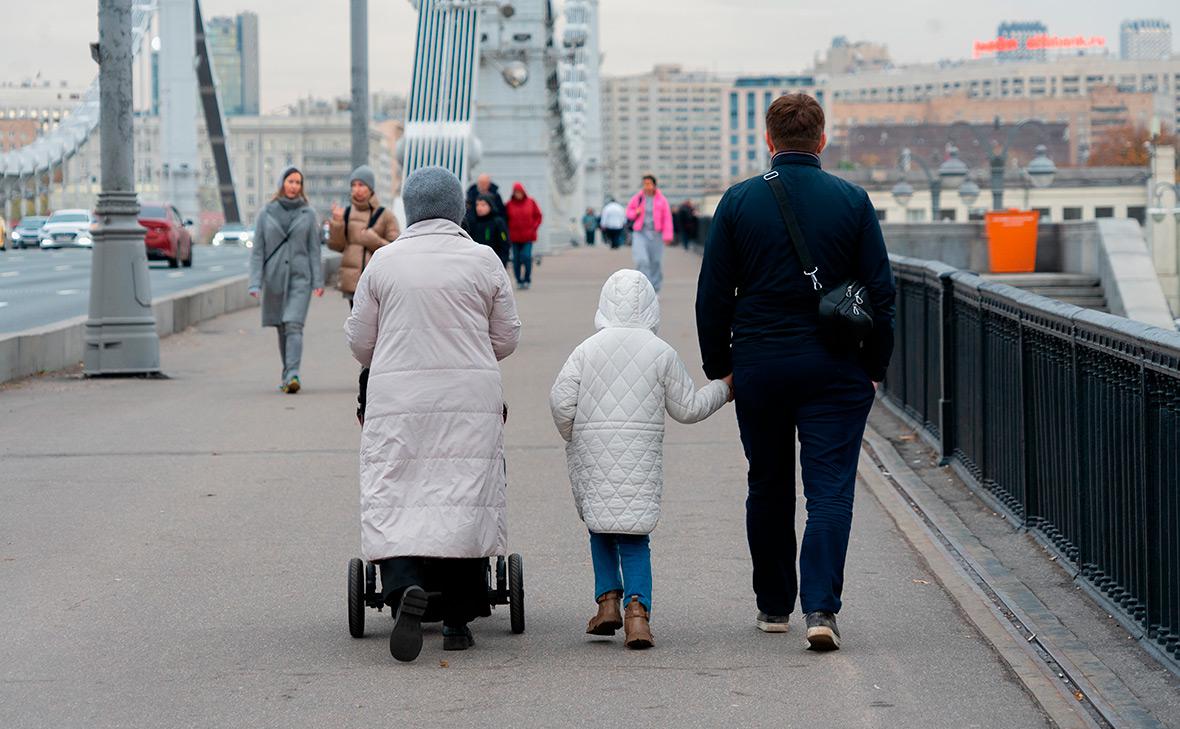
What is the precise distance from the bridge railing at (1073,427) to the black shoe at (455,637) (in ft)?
6.91

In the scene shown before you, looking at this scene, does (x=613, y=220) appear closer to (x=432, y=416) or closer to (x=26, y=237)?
(x=26, y=237)

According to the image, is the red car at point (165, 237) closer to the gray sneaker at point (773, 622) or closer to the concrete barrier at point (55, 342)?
the concrete barrier at point (55, 342)

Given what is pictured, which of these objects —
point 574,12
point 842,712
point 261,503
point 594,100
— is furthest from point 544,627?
point 594,100

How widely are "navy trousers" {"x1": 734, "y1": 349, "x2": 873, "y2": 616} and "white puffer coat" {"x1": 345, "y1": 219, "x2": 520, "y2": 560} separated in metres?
0.80

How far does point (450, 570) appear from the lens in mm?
6207

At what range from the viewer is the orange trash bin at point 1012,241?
30.7 m

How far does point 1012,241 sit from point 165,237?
2315 cm

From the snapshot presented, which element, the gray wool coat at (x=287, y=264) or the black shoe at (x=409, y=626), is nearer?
the black shoe at (x=409, y=626)

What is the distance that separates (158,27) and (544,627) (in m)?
110

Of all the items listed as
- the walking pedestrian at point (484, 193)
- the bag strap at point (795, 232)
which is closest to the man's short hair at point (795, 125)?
the bag strap at point (795, 232)

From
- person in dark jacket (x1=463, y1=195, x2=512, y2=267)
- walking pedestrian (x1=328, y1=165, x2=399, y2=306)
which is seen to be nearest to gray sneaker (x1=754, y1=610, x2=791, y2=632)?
walking pedestrian (x1=328, y1=165, x2=399, y2=306)

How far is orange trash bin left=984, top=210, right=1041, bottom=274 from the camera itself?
3067cm

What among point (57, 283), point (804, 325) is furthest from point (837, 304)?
point (57, 283)

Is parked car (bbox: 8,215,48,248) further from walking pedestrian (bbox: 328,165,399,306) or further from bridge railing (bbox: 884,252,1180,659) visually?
bridge railing (bbox: 884,252,1180,659)
